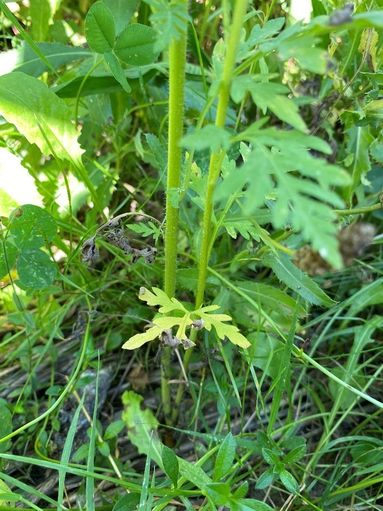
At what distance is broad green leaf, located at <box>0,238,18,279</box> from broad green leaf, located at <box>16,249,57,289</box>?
2cm

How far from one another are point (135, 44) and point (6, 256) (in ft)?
1.75

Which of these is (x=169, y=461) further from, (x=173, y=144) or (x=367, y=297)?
(x=367, y=297)

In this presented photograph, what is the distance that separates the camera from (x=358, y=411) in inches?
57.1

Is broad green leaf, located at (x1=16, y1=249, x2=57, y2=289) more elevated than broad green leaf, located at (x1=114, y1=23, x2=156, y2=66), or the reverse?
broad green leaf, located at (x1=114, y1=23, x2=156, y2=66)

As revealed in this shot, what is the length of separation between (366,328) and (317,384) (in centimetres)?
19

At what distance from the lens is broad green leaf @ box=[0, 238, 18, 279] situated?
127 centimetres

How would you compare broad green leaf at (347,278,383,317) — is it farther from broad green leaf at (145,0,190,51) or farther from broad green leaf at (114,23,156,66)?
broad green leaf at (145,0,190,51)

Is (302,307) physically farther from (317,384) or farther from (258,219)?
(317,384)

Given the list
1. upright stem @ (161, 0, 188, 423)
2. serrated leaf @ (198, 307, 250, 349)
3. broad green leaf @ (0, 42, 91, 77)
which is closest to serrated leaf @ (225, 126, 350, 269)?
upright stem @ (161, 0, 188, 423)

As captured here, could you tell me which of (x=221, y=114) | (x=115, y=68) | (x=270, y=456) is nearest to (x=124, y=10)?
(x=115, y=68)

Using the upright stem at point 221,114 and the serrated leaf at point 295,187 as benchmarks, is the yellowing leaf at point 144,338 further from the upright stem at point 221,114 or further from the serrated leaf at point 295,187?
the serrated leaf at point 295,187

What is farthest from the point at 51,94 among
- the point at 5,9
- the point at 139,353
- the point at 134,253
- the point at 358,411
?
the point at 358,411

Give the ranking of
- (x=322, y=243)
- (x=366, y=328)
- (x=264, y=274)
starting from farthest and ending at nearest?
1. (x=264, y=274)
2. (x=366, y=328)
3. (x=322, y=243)

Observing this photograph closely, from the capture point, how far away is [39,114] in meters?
1.31
